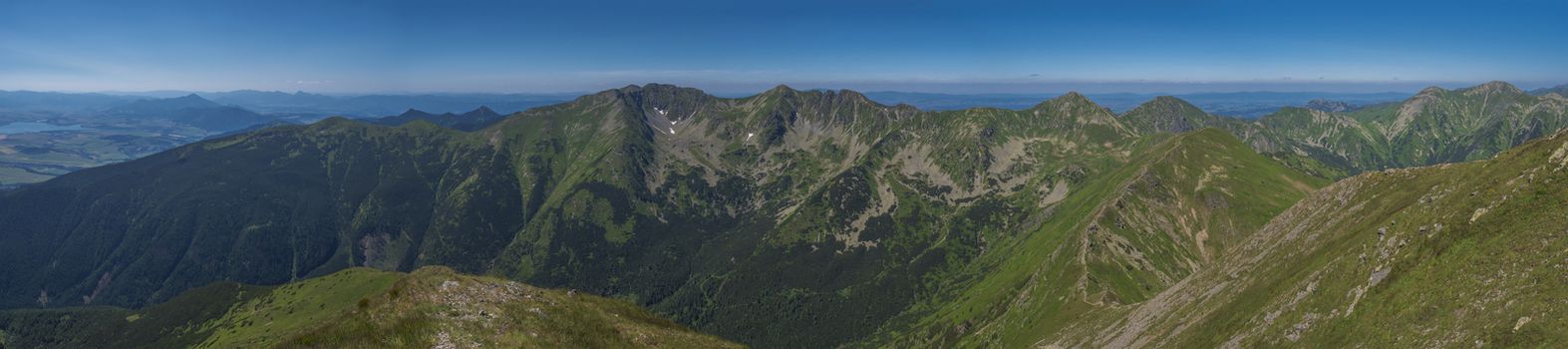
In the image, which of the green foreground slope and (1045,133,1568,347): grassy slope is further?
(1045,133,1568,347): grassy slope

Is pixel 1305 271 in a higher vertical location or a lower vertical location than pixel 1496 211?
lower

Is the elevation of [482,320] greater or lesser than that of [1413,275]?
greater

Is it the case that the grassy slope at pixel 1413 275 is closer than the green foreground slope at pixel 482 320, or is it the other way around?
the green foreground slope at pixel 482 320

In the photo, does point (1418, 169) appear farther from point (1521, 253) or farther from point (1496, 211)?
point (1521, 253)

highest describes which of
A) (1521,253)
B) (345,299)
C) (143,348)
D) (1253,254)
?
(1521,253)

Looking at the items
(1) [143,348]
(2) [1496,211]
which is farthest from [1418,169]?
(1) [143,348]

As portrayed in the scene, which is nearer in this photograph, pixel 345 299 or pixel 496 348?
pixel 496 348

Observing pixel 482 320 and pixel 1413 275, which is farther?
pixel 1413 275

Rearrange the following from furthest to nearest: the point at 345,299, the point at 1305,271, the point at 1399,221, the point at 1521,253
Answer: the point at 345,299 < the point at 1305,271 < the point at 1399,221 < the point at 1521,253
